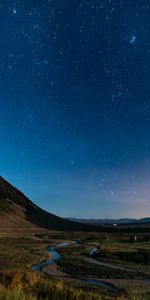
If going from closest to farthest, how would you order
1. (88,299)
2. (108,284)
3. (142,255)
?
(88,299), (108,284), (142,255)

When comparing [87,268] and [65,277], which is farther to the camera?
[87,268]

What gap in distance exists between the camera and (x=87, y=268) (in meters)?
36.1

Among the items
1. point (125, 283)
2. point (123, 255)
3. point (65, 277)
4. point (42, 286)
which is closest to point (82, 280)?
point (65, 277)

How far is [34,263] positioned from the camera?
1558 inches

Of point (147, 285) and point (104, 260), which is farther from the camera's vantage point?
point (104, 260)

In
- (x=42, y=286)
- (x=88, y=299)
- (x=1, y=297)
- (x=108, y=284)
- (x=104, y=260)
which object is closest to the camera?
(x=1, y=297)

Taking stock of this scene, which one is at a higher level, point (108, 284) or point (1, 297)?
point (1, 297)

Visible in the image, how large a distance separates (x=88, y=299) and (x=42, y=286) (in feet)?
16.5

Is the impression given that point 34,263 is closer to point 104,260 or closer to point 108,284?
point 104,260

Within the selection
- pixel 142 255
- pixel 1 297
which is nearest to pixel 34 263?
pixel 142 255

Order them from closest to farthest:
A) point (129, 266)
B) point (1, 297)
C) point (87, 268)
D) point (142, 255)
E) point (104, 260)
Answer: point (1, 297), point (87, 268), point (129, 266), point (104, 260), point (142, 255)

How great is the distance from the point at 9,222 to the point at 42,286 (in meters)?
183

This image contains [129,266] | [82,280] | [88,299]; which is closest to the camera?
[88,299]

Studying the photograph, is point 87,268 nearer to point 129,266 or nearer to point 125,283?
point 129,266
